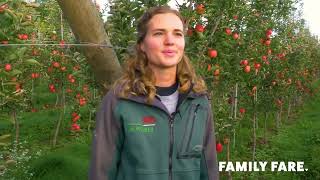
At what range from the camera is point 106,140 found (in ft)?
6.60

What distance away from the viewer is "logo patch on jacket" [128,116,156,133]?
198 centimetres

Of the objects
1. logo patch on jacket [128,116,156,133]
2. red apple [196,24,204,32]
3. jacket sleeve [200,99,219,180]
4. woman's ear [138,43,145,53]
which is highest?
red apple [196,24,204,32]

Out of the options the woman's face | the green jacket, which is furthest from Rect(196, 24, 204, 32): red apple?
the green jacket

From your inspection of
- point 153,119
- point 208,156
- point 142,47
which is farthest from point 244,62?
point 153,119

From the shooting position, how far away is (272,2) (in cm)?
607

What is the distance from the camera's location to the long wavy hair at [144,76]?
2.02 m

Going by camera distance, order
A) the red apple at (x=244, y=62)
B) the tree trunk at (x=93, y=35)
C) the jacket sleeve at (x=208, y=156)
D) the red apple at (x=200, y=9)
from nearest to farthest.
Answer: the tree trunk at (x=93, y=35) → the jacket sleeve at (x=208, y=156) → the red apple at (x=200, y=9) → the red apple at (x=244, y=62)

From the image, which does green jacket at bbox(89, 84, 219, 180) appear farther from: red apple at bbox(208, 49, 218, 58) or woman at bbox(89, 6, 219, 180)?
red apple at bbox(208, 49, 218, 58)

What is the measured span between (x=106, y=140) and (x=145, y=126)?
20cm

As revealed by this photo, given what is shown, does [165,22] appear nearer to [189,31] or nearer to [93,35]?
[93,35]

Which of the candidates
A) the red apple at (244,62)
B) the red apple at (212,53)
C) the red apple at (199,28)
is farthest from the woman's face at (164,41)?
the red apple at (244,62)

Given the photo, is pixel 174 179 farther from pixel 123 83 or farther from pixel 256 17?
pixel 256 17

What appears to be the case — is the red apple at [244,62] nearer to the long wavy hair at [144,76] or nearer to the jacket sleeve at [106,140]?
the long wavy hair at [144,76]

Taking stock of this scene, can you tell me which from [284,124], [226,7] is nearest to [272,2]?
[226,7]
